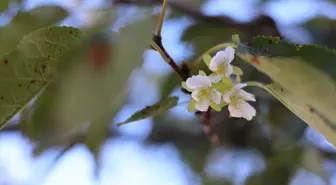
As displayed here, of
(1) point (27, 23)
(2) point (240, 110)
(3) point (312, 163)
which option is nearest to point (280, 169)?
(3) point (312, 163)

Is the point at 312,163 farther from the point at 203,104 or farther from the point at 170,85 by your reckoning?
the point at 203,104

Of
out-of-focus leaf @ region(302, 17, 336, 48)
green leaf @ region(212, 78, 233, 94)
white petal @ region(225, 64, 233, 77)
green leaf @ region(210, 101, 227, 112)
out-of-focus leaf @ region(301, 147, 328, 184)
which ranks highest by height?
white petal @ region(225, 64, 233, 77)

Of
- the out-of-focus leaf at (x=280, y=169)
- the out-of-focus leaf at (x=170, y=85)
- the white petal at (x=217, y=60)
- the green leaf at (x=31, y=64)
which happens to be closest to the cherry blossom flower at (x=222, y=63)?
the white petal at (x=217, y=60)

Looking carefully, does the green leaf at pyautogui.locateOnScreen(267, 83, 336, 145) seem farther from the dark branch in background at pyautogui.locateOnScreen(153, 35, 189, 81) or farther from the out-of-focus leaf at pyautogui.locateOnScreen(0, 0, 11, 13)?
the out-of-focus leaf at pyautogui.locateOnScreen(0, 0, 11, 13)

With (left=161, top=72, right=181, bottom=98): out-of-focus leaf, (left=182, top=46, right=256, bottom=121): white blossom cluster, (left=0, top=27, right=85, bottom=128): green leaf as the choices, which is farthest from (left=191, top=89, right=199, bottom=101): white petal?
(left=161, top=72, right=181, bottom=98): out-of-focus leaf

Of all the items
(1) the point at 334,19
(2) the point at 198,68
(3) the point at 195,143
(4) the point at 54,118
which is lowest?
(3) the point at 195,143

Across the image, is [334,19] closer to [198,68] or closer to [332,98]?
[198,68]

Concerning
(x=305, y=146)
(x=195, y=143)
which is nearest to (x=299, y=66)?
(x=305, y=146)
